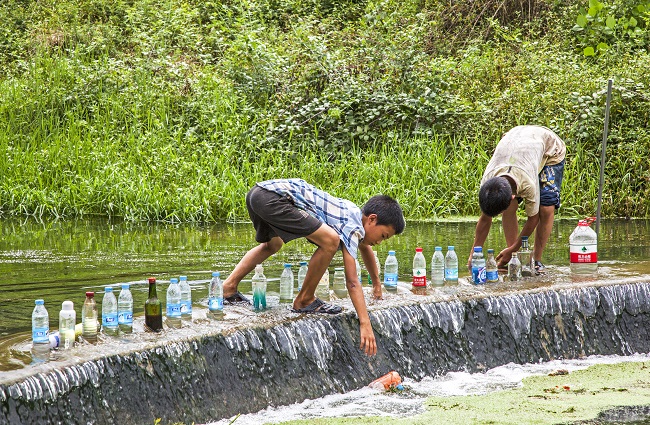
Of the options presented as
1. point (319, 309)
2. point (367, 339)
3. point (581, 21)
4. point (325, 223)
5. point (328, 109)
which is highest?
point (581, 21)

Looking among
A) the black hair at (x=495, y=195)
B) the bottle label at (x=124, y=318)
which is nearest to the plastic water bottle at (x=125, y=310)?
the bottle label at (x=124, y=318)

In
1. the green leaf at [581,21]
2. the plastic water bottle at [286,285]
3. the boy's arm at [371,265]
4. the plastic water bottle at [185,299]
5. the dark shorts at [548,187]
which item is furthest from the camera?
the green leaf at [581,21]

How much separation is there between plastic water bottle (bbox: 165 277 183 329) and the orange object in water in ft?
4.36

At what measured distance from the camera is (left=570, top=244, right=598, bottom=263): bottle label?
7762 mm

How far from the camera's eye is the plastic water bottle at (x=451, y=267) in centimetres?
723

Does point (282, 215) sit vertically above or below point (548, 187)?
below

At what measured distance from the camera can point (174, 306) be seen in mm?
5773

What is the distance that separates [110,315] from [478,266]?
10.1 ft

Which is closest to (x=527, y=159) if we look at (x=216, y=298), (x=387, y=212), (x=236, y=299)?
(x=387, y=212)

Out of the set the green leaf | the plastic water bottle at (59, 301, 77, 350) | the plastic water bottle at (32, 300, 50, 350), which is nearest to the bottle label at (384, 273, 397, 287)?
the plastic water bottle at (59, 301, 77, 350)

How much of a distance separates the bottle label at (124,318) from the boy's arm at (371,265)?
1619 millimetres

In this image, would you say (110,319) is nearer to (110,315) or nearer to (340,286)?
(110,315)

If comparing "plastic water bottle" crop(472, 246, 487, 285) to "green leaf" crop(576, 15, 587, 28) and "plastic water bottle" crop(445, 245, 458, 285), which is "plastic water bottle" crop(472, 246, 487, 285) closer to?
"plastic water bottle" crop(445, 245, 458, 285)

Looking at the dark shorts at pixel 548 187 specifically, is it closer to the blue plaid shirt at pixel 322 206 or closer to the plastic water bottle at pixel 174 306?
the blue plaid shirt at pixel 322 206
